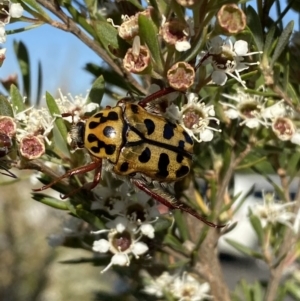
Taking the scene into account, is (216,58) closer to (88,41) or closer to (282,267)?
(88,41)

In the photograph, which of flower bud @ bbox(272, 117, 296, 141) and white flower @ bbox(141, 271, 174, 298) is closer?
flower bud @ bbox(272, 117, 296, 141)

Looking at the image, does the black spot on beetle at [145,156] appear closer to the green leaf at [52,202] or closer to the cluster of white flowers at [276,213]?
the green leaf at [52,202]

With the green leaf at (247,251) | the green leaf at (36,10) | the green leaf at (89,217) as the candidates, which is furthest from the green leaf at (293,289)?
the green leaf at (36,10)

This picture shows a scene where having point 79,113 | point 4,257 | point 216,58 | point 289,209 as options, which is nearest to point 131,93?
point 79,113

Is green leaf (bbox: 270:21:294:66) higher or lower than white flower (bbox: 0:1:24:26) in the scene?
higher

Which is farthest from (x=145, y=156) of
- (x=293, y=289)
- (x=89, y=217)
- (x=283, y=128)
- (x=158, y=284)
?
(x=293, y=289)

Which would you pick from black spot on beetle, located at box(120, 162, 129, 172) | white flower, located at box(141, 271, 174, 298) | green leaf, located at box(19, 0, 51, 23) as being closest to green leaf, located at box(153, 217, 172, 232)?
black spot on beetle, located at box(120, 162, 129, 172)

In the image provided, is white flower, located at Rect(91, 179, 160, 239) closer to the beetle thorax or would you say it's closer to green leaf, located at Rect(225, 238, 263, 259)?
the beetle thorax
